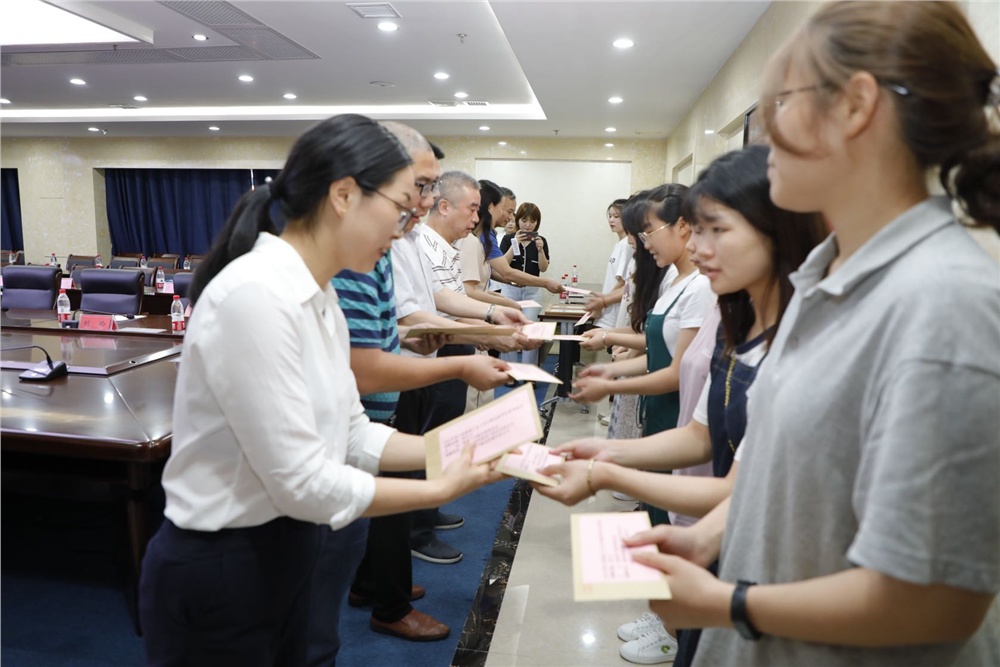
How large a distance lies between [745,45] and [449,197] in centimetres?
283

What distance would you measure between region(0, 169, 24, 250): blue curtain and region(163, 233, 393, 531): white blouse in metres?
12.8

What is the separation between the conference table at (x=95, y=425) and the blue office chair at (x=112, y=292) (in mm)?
1576

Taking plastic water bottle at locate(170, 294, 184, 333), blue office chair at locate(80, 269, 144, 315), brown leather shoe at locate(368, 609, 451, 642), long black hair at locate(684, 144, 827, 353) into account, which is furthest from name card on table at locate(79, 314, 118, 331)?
long black hair at locate(684, 144, 827, 353)

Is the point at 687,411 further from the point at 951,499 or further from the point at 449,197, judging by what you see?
the point at 449,197

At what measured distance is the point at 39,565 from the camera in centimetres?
272

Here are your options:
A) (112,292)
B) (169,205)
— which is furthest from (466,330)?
(169,205)

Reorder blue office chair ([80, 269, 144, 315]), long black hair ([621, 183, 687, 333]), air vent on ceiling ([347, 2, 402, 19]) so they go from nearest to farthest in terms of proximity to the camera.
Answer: long black hair ([621, 183, 687, 333]), air vent on ceiling ([347, 2, 402, 19]), blue office chair ([80, 269, 144, 315])

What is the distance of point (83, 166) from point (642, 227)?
1130cm

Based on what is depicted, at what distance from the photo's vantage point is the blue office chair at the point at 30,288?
16.5 feet

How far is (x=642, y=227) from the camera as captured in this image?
2.55 m

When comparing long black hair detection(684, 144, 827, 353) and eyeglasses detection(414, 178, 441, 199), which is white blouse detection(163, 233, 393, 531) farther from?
eyeglasses detection(414, 178, 441, 199)

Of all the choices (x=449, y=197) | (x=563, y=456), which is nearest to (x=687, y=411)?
(x=563, y=456)

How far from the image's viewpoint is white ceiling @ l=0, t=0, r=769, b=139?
14.9 feet

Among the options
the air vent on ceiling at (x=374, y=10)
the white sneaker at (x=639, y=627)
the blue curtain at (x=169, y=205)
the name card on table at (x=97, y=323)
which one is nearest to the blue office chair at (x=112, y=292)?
the name card on table at (x=97, y=323)
